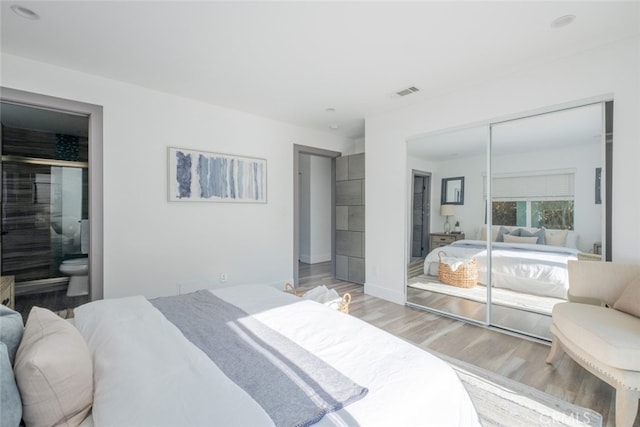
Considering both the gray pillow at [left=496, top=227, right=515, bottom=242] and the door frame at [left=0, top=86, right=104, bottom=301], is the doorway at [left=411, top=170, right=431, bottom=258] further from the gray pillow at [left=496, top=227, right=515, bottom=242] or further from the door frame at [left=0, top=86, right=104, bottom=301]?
the door frame at [left=0, top=86, right=104, bottom=301]

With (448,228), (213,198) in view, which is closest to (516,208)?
(448,228)

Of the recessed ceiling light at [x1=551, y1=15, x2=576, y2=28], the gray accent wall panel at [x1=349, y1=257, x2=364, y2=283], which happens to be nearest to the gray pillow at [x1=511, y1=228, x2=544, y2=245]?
the recessed ceiling light at [x1=551, y1=15, x2=576, y2=28]

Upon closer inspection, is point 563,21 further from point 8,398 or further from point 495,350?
point 8,398

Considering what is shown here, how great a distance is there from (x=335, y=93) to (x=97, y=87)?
2.53 meters

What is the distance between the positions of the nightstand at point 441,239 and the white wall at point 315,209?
362 centimetres

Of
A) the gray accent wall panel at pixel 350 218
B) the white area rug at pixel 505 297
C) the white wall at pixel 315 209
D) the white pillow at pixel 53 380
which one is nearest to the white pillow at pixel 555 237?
the white area rug at pixel 505 297

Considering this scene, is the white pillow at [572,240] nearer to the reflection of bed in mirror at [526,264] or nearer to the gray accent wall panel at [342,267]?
the reflection of bed in mirror at [526,264]

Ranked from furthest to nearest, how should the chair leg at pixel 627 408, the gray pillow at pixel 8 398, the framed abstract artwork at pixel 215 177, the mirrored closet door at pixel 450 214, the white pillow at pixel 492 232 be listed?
the framed abstract artwork at pixel 215 177, the mirrored closet door at pixel 450 214, the white pillow at pixel 492 232, the chair leg at pixel 627 408, the gray pillow at pixel 8 398

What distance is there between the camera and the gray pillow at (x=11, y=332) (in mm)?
1087

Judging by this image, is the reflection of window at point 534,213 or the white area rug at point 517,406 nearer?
the white area rug at point 517,406

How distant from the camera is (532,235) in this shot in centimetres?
292

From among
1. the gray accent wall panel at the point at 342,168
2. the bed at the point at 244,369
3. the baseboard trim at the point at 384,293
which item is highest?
the gray accent wall panel at the point at 342,168

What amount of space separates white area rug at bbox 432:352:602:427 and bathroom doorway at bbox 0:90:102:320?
469 cm

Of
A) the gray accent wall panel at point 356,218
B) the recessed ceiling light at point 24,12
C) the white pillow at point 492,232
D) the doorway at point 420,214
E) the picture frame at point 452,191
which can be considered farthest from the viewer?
the gray accent wall panel at point 356,218
